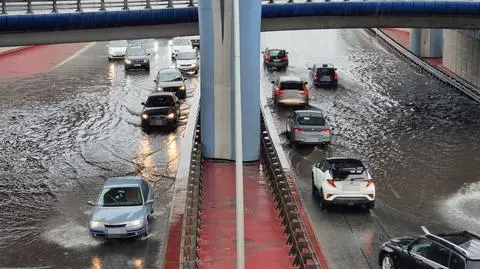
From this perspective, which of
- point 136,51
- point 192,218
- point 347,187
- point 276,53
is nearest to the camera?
point 192,218

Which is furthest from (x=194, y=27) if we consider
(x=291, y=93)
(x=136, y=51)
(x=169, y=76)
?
(x=136, y=51)

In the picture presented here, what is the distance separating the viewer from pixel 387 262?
52.3ft

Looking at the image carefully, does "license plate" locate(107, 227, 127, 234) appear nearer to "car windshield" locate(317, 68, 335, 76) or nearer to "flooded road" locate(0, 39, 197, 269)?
"flooded road" locate(0, 39, 197, 269)

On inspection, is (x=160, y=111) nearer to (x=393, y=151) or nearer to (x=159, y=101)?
(x=159, y=101)

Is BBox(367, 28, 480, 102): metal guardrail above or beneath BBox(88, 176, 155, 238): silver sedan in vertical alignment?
above

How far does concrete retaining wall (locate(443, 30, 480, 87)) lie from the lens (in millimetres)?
42750

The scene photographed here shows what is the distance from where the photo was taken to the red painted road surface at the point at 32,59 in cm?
5222

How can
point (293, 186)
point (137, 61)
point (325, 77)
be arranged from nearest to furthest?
point (293, 186)
point (325, 77)
point (137, 61)

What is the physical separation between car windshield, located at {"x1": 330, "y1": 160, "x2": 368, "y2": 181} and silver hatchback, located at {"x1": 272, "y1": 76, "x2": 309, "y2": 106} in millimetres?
15898

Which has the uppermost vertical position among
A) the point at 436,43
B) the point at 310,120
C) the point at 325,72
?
the point at 436,43

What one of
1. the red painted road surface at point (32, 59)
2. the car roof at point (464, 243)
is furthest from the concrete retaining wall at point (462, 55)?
the car roof at point (464, 243)

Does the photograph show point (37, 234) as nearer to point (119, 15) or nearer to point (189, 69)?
point (119, 15)

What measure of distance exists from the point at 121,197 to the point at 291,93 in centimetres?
1900

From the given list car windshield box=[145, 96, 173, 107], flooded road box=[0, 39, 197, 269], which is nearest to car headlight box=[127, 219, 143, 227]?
flooded road box=[0, 39, 197, 269]
